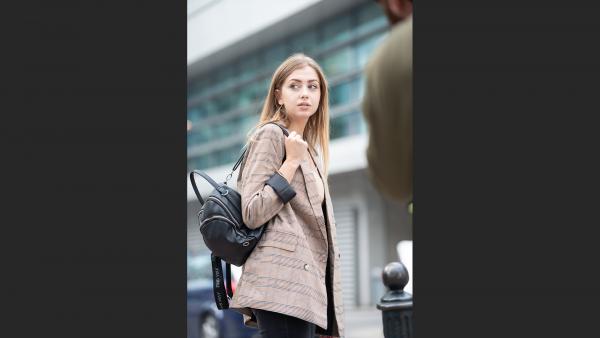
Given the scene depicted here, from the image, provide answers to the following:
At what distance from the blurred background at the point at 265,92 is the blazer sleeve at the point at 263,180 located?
0.18m

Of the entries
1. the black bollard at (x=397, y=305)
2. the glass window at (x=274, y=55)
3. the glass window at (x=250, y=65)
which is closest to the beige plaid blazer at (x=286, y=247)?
the black bollard at (x=397, y=305)

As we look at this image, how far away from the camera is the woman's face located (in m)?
2.73

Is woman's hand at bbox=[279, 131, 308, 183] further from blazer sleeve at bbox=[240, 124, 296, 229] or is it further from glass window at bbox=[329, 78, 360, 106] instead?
glass window at bbox=[329, 78, 360, 106]

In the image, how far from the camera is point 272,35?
9781 mm

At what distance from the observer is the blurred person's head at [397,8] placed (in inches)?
123

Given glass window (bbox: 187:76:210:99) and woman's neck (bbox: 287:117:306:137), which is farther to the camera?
glass window (bbox: 187:76:210:99)

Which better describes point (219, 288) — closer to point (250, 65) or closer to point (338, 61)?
→ point (250, 65)

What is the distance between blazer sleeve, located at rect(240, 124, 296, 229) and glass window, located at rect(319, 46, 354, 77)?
38.0 feet

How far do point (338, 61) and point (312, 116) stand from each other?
38.9ft

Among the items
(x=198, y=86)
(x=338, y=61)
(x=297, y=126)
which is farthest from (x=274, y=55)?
(x=297, y=126)

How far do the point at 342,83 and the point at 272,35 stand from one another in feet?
16.6

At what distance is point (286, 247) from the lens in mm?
2580

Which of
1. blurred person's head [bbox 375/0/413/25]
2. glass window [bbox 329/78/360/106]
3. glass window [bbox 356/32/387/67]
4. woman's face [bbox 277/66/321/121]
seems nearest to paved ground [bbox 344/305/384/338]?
glass window [bbox 329/78/360/106]

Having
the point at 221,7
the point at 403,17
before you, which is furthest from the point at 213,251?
the point at 221,7
